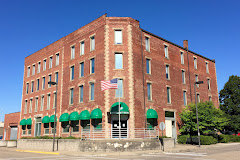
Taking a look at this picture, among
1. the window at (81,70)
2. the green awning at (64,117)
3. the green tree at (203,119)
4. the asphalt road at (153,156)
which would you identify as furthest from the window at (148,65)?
the asphalt road at (153,156)

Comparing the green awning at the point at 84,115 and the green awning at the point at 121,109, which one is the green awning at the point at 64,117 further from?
the green awning at the point at 121,109

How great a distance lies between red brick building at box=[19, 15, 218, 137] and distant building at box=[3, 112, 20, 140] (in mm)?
5131

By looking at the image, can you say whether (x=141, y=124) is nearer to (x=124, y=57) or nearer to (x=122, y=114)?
(x=122, y=114)

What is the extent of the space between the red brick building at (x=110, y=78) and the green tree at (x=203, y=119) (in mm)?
1764

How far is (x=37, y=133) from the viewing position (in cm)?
3878

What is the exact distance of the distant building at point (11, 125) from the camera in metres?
46.8

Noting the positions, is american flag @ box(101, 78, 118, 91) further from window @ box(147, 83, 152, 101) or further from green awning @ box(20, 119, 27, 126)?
green awning @ box(20, 119, 27, 126)

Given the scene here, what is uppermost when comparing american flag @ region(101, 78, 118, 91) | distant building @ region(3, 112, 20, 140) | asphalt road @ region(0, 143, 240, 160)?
american flag @ region(101, 78, 118, 91)

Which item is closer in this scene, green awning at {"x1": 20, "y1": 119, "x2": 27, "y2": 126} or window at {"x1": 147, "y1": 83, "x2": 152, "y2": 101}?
window at {"x1": 147, "y1": 83, "x2": 152, "y2": 101}

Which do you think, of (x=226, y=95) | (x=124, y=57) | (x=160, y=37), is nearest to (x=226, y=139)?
(x=226, y=95)

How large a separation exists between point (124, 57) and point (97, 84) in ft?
15.9

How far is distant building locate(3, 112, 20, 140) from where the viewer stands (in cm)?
4678

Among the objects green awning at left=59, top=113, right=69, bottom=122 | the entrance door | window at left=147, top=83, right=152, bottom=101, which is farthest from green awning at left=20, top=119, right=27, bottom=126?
window at left=147, top=83, right=152, bottom=101

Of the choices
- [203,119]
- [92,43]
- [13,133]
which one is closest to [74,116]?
[92,43]
